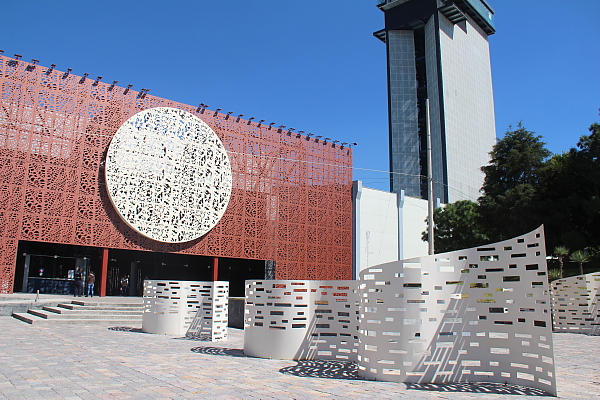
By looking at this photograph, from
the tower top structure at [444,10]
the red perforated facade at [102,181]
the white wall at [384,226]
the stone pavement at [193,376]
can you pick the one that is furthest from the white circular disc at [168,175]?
the tower top structure at [444,10]

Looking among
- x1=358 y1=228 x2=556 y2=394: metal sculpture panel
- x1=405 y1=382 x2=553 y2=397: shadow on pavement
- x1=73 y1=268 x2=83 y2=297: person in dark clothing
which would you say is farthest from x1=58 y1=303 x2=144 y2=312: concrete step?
x1=405 y1=382 x2=553 y2=397: shadow on pavement

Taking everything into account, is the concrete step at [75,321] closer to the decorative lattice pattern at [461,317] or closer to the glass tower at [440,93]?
the decorative lattice pattern at [461,317]

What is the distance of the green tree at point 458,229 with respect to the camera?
31.4m

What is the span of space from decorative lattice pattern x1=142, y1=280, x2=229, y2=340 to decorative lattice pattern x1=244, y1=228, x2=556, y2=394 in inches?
210

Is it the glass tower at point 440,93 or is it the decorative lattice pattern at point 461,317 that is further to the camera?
the glass tower at point 440,93

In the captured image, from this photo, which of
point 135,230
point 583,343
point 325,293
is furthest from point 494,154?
point 325,293

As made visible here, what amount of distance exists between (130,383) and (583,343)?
10221 mm

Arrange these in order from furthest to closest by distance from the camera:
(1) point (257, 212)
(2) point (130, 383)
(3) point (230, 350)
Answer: (1) point (257, 212) → (3) point (230, 350) → (2) point (130, 383)

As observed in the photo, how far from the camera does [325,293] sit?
8312 mm

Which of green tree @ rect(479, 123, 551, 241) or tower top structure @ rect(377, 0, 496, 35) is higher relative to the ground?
tower top structure @ rect(377, 0, 496, 35)

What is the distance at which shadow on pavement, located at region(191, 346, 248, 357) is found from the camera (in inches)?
341

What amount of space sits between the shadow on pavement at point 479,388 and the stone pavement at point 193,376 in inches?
0.5

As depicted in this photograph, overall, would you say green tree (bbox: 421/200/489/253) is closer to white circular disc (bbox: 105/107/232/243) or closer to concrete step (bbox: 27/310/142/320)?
white circular disc (bbox: 105/107/232/243)

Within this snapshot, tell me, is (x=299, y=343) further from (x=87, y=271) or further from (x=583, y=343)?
(x=87, y=271)
